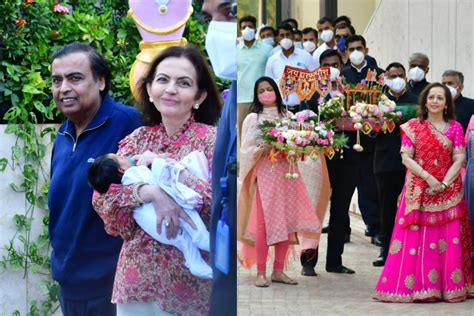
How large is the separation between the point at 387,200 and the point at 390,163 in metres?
0.14

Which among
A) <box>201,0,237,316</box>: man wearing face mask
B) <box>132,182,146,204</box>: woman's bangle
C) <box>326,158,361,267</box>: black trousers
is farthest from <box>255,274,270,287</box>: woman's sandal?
<box>132,182,146,204</box>: woman's bangle

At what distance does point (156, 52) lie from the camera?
3.55 metres

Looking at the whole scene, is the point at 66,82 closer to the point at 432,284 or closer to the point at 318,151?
the point at 318,151

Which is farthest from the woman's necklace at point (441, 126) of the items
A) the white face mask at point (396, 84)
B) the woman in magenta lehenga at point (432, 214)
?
the white face mask at point (396, 84)

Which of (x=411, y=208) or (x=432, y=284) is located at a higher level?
(x=411, y=208)

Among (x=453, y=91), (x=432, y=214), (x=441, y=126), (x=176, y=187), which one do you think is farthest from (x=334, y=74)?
(x=432, y=214)

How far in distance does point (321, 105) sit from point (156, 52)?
21.9 inches

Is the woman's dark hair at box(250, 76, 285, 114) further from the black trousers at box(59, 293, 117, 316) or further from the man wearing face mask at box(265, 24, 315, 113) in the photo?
the black trousers at box(59, 293, 117, 316)

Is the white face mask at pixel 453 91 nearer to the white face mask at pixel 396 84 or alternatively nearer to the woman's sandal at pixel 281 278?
the white face mask at pixel 396 84

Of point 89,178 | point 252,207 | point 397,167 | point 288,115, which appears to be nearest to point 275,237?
point 252,207

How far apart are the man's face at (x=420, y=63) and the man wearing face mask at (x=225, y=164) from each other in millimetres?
863

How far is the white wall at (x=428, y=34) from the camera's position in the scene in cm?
368

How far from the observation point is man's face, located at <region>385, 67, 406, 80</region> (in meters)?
3.72

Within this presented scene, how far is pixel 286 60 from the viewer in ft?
11.0
